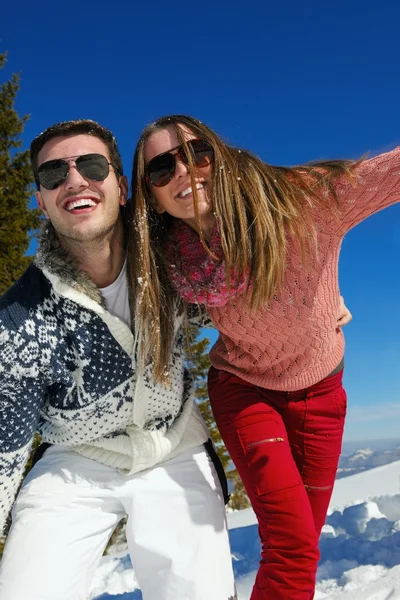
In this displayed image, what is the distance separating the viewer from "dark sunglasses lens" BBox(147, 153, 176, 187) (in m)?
2.97

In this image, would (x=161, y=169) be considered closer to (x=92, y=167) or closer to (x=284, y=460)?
(x=92, y=167)

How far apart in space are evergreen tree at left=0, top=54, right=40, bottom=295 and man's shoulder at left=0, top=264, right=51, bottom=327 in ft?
21.6

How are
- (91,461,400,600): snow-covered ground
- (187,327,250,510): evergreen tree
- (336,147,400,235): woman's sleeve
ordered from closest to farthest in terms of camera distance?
(336,147,400,235): woman's sleeve
(91,461,400,600): snow-covered ground
(187,327,250,510): evergreen tree

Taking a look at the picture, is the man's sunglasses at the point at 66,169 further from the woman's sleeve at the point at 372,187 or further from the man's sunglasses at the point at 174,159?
the woman's sleeve at the point at 372,187

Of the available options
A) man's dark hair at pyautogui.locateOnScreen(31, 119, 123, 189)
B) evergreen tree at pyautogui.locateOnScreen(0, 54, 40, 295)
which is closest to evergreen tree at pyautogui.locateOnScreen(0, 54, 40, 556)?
Result: evergreen tree at pyautogui.locateOnScreen(0, 54, 40, 295)

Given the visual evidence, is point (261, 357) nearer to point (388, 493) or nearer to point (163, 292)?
point (163, 292)

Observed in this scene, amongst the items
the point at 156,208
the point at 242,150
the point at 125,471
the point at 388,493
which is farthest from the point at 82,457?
the point at 388,493

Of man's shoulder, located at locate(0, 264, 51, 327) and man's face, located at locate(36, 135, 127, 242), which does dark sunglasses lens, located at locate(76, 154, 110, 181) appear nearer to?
man's face, located at locate(36, 135, 127, 242)

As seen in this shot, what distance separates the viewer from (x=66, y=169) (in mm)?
3281

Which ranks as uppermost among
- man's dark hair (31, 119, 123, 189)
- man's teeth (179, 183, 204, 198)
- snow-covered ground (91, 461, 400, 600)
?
man's dark hair (31, 119, 123, 189)

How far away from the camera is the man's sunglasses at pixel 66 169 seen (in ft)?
10.8

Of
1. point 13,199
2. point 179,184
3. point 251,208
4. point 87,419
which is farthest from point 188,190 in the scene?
point 13,199

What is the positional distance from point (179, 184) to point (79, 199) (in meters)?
0.63

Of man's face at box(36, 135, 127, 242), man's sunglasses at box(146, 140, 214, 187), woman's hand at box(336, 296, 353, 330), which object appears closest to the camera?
man's sunglasses at box(146, 140, 214, 187)
